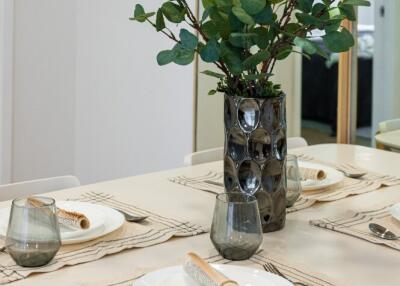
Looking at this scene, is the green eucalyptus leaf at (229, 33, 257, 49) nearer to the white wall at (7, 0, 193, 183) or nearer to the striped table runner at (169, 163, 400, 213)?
the striped table runner at (169, 163, 400, 213)

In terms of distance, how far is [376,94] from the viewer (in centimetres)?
308

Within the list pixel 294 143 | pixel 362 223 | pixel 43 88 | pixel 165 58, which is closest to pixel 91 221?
pixel 165 58

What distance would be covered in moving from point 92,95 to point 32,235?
265 centimetres

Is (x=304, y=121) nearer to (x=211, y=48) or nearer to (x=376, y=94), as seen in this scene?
(x=376, y=94)

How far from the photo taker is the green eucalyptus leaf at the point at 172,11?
1530 millimetres

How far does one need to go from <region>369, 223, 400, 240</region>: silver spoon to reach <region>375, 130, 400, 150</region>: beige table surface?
4.28ft

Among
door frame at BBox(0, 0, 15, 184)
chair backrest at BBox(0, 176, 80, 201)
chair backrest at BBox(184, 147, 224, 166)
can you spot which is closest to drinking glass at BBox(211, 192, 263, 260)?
chair backrest at BBox(0, 176, 80, 201)

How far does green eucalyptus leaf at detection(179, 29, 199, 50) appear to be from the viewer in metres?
1.44

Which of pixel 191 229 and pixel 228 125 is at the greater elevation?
pixel 228 125

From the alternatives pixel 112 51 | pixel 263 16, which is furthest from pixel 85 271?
pixel 112 51

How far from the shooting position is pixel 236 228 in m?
1.32

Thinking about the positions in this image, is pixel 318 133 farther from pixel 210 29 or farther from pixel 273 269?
pixel 273 269

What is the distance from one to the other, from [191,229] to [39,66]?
7.99ft

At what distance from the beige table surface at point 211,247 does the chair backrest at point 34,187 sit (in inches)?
4.6
